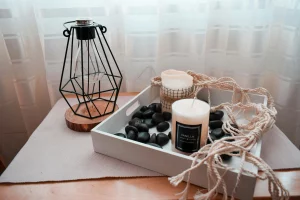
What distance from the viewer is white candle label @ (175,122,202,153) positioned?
51 cm

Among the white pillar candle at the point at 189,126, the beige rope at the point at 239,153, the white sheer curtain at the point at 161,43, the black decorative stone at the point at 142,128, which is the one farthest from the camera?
the white sheer curtain at the point at 161,43

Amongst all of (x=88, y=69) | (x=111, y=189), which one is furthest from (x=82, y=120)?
(x=111, y=189)

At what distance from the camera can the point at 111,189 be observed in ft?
Answer: 1.57

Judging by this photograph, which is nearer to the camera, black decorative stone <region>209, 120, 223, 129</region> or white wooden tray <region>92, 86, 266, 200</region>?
white wooden tray <region>92, 86, 266, 200</region>

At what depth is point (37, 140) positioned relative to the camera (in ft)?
2.08

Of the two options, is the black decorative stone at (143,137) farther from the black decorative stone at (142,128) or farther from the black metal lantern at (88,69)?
the black metal lantern at (88,69)

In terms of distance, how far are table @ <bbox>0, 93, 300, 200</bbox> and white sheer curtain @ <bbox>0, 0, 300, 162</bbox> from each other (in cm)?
45

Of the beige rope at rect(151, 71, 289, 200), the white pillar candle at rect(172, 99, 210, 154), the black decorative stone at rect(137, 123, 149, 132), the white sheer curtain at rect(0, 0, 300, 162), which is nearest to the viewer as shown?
the beige rope at rect(151, 71, 289, 200)

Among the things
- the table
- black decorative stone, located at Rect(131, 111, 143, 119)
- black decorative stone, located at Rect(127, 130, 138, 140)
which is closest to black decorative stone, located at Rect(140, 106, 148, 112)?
black decorative stone, located at Rect(131, 111, 143, 119)

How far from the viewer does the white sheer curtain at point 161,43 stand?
0.78 meters

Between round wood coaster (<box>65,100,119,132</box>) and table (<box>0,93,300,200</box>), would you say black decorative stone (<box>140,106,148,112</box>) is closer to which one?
round wood coaster (<box>65,100,119,132</box>)

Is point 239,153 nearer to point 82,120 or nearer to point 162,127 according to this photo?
point 162,127

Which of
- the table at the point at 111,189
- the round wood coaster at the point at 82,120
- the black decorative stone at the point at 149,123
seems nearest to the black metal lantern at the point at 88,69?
the round wood coaster at the point at 82,120

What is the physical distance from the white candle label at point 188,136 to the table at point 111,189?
0.08 m
